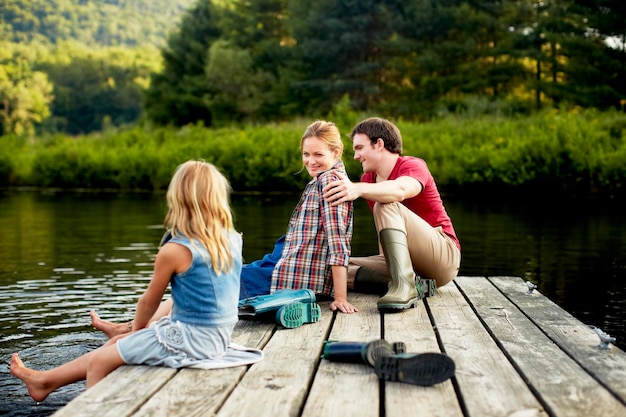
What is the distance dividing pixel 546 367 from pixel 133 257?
24.0 feet

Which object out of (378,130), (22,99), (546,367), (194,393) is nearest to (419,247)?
(378,130)

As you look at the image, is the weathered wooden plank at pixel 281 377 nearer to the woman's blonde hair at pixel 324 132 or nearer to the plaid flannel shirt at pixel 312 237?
the plaid flannel shirt at pixel 312 237

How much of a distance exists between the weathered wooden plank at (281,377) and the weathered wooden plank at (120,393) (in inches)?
12.3

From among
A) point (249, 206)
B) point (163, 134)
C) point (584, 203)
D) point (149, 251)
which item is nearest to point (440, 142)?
point (584, 203)

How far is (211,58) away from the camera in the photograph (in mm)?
42000

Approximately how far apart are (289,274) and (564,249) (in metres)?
7.01

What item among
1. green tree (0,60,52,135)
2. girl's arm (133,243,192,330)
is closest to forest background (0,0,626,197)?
girl's arm (133,243,192,330)

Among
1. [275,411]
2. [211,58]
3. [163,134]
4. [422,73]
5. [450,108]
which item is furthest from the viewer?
[211,58]

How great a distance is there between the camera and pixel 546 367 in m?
3.44

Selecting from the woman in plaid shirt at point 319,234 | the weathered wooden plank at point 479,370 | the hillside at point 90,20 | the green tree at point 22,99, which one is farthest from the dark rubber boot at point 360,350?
the hillside at point 90,20

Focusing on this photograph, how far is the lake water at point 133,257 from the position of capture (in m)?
5.71

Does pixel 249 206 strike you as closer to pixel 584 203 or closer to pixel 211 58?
pixel 584 203

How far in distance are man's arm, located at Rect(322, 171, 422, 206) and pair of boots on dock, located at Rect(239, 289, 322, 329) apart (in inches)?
21.4

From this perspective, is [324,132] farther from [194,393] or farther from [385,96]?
[385,96]
